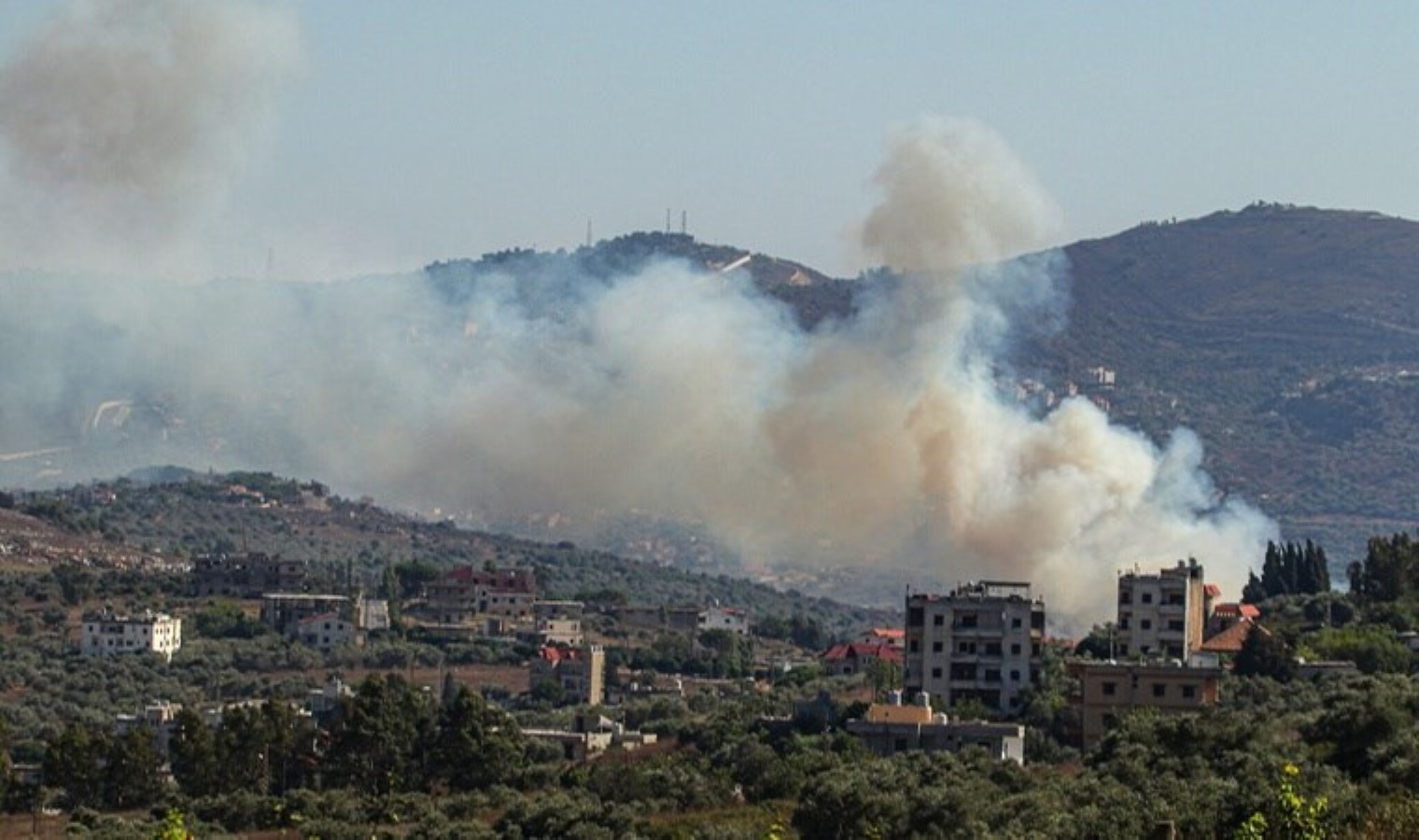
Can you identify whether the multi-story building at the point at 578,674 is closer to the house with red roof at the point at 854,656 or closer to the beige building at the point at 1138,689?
the house with red roof at the point at 854,656

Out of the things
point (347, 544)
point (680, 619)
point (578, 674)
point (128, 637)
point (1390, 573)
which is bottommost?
point (578, 674)

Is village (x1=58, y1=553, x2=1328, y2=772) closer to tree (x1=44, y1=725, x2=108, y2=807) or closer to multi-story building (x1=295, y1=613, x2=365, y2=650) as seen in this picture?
multi-story building (x1=295, y1=613, x2=365, y2=650)

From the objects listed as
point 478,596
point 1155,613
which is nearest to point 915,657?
point 1155,613

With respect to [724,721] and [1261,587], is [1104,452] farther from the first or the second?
[724,721]

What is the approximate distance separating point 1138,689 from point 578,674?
39184 mm

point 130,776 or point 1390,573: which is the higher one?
point 1390,573

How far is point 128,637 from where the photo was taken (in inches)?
4547

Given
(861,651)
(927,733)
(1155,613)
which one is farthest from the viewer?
(861,651)

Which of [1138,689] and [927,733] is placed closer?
[927,733]

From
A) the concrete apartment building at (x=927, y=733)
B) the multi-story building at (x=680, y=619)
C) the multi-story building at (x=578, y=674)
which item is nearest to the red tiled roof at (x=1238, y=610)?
the concrete apartment building at (x=927, y=733)

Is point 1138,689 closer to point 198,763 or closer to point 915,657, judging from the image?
point 915,657

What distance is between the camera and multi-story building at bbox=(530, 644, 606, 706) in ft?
351

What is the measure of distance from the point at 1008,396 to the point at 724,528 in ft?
61.4

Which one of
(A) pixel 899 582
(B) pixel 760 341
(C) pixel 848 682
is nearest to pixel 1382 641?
(C) pixel 848 682
